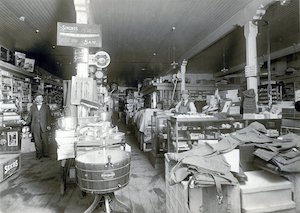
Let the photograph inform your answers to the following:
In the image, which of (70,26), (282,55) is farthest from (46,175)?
(282,55)

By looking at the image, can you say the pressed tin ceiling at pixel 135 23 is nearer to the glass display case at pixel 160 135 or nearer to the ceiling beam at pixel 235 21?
the ceiling beam at pixel 235 21

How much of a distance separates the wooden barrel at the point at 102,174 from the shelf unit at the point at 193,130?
5.93 feet

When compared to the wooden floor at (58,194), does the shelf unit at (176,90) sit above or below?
above

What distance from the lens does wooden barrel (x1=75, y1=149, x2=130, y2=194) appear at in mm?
2172

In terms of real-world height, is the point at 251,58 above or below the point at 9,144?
above

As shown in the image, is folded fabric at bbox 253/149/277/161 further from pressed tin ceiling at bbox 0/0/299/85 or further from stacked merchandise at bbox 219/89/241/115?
pressed tin ceiling at bbox 0/0/299/85

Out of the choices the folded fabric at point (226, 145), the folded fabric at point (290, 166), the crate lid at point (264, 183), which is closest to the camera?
the folded fabric at point (290, 166)

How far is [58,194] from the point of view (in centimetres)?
340

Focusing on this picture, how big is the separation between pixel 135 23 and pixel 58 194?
4.93 m

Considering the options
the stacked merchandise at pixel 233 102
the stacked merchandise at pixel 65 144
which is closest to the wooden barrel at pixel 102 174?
the stacked merchandise at pixel 65 144

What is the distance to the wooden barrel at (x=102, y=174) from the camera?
217 centimetres

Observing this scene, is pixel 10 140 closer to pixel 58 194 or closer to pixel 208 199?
pixel 58 194

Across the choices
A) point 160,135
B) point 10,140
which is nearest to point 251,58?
point 160,135

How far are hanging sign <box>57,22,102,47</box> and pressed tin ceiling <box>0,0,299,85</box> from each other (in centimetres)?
165
